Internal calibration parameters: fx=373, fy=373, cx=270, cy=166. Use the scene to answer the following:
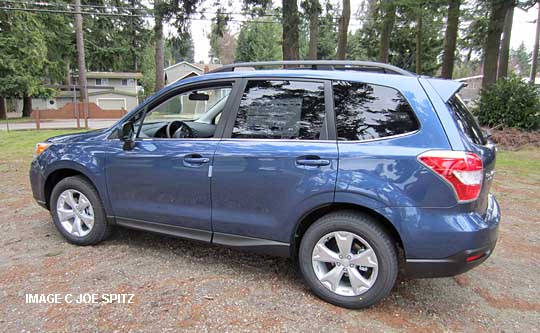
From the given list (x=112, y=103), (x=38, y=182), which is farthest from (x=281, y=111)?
(x=112, y=103)

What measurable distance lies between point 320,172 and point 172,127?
167 centimetres

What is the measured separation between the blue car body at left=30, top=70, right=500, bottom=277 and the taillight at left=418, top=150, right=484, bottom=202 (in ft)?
0.14

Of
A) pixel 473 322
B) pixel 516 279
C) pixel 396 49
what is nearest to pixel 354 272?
pixel 473 322

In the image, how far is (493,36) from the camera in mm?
12898

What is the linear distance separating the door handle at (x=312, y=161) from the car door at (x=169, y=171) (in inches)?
30.0

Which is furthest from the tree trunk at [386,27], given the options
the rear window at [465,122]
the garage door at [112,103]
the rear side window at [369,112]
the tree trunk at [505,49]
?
the garage door at [112,103]

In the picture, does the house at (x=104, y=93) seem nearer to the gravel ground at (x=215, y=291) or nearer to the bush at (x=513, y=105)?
the bush at (x=513, y=105)

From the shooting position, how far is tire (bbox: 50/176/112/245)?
12.1 ft

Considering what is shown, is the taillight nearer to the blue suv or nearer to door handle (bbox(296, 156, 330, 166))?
the blue suv

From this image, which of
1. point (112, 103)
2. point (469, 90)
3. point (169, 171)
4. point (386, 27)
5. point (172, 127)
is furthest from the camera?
point (469, 90)

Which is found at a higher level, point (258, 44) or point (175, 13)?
point (258, 44)

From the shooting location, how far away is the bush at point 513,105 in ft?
37.6

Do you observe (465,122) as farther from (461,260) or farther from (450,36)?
(450,36)

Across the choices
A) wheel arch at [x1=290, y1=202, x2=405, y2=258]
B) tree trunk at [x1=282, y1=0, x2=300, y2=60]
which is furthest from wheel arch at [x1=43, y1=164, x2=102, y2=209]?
tree trunk at [x1=282, y1=0, x2=300, y2=60]
